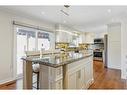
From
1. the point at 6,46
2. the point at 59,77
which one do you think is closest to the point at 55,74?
the point at 59,77

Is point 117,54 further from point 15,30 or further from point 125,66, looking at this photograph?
point 15,30

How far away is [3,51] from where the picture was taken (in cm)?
366

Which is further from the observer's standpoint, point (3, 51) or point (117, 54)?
point (117, 54)

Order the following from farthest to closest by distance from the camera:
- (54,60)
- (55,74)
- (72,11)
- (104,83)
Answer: (72,11) → (104,83) → (54,60) → (55,74)

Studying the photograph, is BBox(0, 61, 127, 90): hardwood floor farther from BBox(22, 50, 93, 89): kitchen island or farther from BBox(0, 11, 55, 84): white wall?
BBox(22, 50, 93, 89): kitchen island

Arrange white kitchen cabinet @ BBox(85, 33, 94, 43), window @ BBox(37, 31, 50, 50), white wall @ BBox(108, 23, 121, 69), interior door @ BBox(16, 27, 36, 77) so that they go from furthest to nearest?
white kitchen cabinet @ BBox(85, 33, 94, 43) < white wall @ BBox(108, 23, 121, 69) < window @ BBox(37, 31, 50, 50) < interior door @ BBox(16, 27, 36, 77)

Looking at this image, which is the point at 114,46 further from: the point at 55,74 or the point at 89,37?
the point at 55,74

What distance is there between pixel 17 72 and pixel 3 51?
3.38 feet

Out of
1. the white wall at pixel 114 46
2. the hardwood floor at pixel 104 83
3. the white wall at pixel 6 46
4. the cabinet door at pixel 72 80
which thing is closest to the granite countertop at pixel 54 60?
the cabinet door at pixel 72 80

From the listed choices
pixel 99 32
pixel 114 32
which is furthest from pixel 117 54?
pixel 99 32

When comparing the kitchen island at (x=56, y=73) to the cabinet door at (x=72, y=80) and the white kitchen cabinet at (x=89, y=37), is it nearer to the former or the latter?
the cabinet door at (x=72, y=80)

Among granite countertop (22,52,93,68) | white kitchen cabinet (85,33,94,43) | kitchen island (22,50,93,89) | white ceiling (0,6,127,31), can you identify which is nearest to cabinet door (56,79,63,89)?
kitchen island (22,50,93,89)

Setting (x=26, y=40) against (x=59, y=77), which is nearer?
(x=59, y=77)
